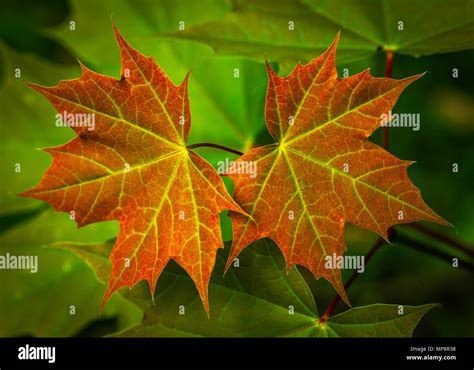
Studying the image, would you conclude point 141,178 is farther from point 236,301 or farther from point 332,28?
point 332,28

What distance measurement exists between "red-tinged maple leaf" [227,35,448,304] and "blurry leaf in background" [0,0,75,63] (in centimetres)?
84

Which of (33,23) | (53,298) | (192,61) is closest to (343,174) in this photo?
(192,61)

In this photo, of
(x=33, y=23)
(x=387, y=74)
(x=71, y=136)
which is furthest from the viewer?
(x=33, y=23)

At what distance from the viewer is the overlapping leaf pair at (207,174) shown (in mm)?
602

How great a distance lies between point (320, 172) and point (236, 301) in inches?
8.4

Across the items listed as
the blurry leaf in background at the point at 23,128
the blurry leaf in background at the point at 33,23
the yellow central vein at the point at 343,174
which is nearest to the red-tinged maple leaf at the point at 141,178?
the yellow central vein at the point at 343,174

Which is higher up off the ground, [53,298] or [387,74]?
[387,74]

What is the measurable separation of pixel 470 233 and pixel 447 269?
0.31 feet

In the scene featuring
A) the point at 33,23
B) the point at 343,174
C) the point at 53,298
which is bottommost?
the point at 53,298

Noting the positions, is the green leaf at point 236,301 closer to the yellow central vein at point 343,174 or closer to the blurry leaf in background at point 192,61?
the yellow central vein at point 343,174

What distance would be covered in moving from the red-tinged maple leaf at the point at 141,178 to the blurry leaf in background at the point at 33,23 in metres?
0.74

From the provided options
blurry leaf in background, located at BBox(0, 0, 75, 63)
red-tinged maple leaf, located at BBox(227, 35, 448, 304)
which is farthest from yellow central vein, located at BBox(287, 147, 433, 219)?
blurry leaf in background, located at BBox(0, 0, 75, 63)

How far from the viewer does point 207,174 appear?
1.98 ft
